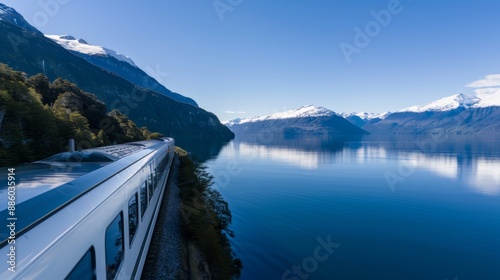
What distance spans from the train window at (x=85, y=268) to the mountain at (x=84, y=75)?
486 ft

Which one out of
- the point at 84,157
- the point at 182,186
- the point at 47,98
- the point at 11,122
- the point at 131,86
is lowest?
the point at 182,186

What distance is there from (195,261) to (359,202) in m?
22.4

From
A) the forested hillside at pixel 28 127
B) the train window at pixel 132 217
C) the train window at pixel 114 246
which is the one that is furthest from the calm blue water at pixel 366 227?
the forested hillside at pixel 28 127

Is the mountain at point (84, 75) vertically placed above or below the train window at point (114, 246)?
above

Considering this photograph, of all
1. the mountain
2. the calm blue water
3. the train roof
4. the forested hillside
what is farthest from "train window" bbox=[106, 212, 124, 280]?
the mountain

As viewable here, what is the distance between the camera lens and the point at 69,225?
126 inches

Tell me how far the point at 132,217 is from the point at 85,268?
10.9ft

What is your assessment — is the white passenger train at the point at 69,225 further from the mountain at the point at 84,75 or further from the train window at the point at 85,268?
the mountain at the point at 84,75

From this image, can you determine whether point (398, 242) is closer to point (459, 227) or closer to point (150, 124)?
point (459, 227)

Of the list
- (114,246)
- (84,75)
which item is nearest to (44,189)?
(114,246)

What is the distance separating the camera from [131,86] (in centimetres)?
18562

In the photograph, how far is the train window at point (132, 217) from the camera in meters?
6.61

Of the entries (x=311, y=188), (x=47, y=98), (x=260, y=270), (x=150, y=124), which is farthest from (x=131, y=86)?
(x=260, y=270)

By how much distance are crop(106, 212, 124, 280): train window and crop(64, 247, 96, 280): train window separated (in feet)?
2.59
